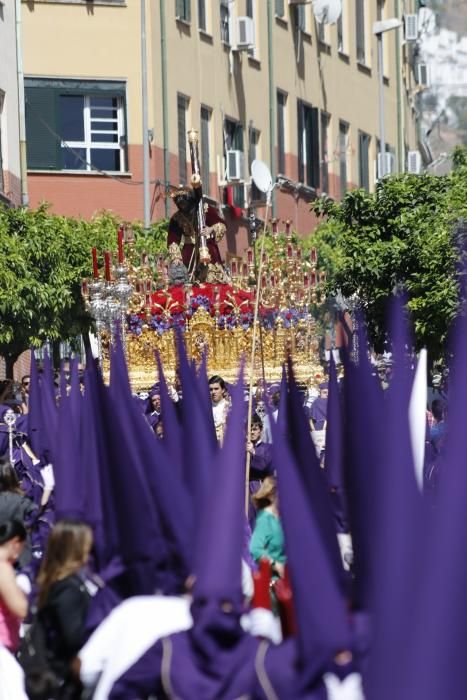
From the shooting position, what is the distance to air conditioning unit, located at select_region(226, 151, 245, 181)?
41.9m

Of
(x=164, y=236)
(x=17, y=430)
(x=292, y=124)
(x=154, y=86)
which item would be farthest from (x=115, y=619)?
(x=292, y=124)

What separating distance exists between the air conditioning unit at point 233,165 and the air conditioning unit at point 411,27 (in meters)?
12.8

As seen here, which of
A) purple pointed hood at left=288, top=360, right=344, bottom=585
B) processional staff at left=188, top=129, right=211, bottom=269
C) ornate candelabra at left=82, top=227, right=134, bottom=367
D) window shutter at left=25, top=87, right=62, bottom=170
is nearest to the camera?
purple pointed hood at left=288, top=360, right=344, bottom=585

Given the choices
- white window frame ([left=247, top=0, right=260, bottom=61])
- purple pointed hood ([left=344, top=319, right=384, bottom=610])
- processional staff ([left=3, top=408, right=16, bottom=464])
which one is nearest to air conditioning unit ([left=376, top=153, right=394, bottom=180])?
white window frame ([left=247, top=0, right=260, bottom=61])

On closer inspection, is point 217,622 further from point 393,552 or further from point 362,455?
point 393,552

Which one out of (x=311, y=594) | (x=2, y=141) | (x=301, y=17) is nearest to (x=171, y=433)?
(x=311, y=594)

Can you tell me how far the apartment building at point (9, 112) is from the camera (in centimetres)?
3478

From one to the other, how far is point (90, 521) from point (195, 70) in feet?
112

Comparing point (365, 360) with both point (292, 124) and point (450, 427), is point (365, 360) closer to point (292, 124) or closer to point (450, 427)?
point (450, 427)

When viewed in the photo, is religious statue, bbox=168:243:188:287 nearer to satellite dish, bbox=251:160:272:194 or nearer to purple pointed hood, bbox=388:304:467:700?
satellite dish, bbox=251:160:272:194

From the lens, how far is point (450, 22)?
180 feet

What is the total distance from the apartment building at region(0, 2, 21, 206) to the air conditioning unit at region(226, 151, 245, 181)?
6.70 m

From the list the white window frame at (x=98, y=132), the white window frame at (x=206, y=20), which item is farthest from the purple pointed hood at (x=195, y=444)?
the white window frame at (x=206, y=20)

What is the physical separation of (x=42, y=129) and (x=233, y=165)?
417 centimetres
